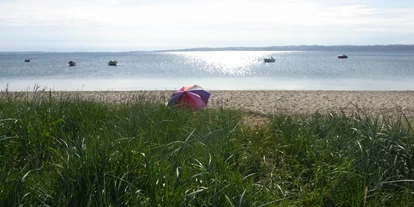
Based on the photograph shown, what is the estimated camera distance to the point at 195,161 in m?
3.77

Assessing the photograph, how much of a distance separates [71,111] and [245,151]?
7.55 feet

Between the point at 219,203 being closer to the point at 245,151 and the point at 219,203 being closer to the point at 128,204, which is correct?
the point at 128,204

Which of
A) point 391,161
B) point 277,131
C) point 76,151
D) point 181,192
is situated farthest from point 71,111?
point 391,161

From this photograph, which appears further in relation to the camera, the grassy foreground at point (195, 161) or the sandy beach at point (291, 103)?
the sandy beach at point (291, 103)

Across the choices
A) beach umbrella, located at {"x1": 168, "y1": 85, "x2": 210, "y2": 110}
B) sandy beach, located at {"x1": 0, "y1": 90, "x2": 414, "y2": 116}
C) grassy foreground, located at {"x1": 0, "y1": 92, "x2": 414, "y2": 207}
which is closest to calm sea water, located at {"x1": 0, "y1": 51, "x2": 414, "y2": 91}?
sandy beach, located at {"x1": 0, "y1": 90, "x2": 414, "y2": 116}

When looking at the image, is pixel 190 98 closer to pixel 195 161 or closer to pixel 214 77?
pixel 195 161

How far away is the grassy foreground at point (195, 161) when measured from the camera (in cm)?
313

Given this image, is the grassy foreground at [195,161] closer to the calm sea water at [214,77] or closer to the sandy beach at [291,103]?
the sandy beach at [291,103]

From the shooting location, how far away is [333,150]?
4352 mm

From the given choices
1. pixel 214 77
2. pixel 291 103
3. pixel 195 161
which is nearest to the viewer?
pixel 195 161

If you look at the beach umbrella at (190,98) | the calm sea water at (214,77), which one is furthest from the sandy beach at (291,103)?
the calm sea water at (214,77)

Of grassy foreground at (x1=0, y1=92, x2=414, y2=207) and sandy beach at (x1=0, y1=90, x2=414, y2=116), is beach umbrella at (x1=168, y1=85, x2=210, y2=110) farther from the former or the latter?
grassy foreground at (x1=0, y1=92, x2=414, y2=207)

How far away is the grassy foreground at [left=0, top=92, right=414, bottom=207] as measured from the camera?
3127mm

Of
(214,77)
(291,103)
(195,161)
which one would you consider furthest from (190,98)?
(214,77)
